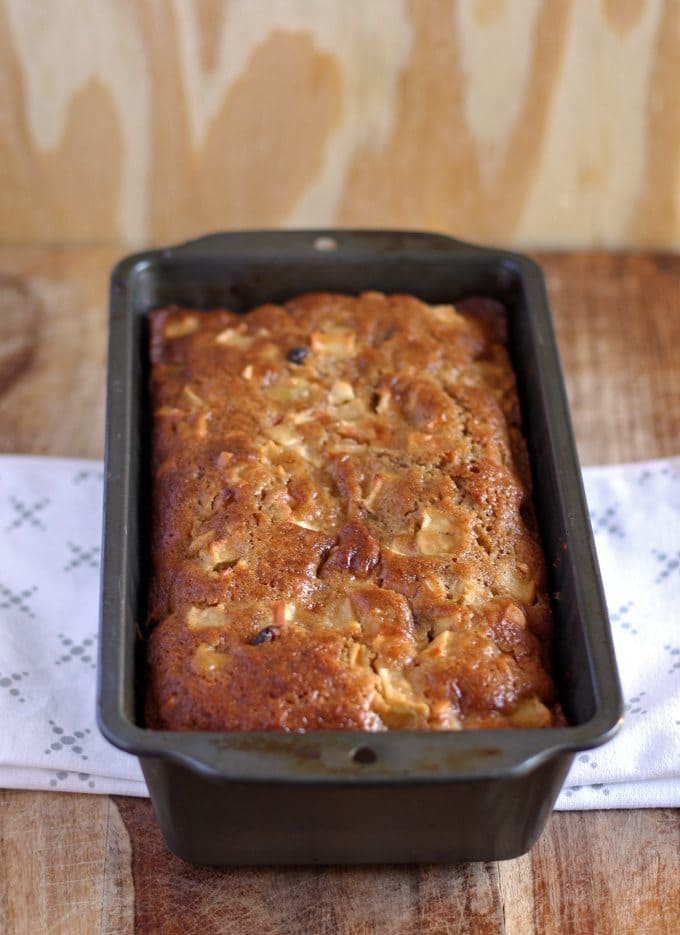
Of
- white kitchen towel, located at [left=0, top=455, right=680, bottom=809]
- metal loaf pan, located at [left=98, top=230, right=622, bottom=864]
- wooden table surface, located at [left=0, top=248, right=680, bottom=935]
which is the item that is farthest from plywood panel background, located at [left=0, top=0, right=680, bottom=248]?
wooden table surface, located at [left=0, top=248, right=680, bottom=935]

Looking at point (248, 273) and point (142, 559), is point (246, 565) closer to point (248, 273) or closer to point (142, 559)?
point (142, 559)

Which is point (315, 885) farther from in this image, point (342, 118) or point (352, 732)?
point (342, 118)

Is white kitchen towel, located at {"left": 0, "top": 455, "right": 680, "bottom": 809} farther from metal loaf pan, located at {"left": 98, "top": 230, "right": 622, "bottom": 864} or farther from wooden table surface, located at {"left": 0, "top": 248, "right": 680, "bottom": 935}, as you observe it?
metal loaf pan, located at {"left": 98, "top": 230, "right": 622, "bottom": 864}

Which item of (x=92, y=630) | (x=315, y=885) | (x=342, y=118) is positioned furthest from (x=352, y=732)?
(x=342, y=118)

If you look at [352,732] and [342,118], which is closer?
[352,732]

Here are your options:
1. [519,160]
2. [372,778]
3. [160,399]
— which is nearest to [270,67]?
[519,160]

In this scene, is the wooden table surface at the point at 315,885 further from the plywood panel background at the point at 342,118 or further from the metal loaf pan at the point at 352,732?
the plywood panel background at the point at 342,118
